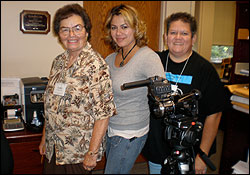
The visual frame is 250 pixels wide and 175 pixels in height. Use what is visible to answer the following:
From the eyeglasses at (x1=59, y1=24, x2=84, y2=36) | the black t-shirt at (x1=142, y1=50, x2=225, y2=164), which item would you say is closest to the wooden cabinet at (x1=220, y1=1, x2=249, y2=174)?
the black t-shirt at (x1=142, y1=50, x2=225, y2=164)

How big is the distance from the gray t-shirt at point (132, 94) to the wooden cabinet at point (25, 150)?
2.61 ft

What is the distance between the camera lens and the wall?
205 centimetres

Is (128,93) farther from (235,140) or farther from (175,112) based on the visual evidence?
(235,140)

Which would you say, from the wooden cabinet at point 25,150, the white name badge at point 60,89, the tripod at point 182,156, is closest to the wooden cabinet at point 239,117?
the tripod at point 182,156

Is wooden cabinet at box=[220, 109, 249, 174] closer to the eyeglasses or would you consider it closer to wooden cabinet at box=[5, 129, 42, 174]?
the eyeglasses

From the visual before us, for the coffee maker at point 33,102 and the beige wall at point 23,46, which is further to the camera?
the beige wall at point 23,46

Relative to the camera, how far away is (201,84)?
128 centimetres

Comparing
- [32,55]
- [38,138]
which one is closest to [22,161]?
[38,138]

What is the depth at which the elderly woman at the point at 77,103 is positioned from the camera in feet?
4.04

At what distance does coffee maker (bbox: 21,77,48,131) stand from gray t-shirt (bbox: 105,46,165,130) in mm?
843

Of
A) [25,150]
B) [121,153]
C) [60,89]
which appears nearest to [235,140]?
[121,153]

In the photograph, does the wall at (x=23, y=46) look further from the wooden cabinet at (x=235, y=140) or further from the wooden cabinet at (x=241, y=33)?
the wooden cabinet at (x=235, y=140)

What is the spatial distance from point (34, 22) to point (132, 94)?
1.44 m

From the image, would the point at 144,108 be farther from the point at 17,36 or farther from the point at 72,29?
the point at 17,36
